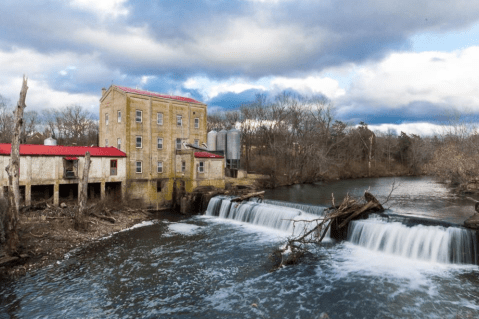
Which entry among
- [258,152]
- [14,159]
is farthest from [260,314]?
[258,152]

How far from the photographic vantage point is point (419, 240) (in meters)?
14.4

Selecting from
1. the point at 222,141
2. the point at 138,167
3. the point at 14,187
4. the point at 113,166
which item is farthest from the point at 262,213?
the point at 14,187

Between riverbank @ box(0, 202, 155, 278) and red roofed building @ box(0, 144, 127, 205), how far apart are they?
2.26m

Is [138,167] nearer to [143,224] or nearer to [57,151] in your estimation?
[57,151]

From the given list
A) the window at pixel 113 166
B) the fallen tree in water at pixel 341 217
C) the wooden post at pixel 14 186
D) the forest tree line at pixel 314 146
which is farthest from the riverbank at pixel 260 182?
the wooden post at pixel 14 186

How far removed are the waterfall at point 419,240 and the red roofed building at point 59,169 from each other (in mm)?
20231

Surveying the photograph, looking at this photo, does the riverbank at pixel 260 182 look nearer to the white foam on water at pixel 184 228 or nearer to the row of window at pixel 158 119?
the row of window at pixel 158 119

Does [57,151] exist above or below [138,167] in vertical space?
above

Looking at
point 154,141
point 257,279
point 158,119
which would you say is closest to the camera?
point 257,279

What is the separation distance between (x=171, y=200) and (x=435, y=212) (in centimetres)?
2382

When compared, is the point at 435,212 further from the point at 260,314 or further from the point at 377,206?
the point at 260,314

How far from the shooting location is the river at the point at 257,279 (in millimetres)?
9922

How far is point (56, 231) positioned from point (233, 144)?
595 inches

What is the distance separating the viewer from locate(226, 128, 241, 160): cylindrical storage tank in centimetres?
2638
